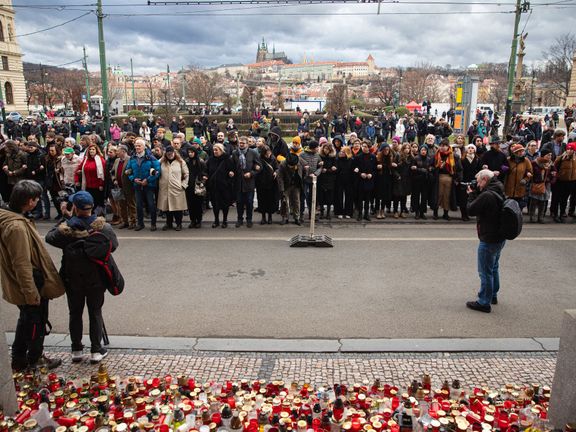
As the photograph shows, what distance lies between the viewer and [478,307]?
6.22m

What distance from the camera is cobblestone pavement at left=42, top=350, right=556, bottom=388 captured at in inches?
183

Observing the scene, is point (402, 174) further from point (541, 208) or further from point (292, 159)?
point (541, 208)

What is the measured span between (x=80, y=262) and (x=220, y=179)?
600 centimetres

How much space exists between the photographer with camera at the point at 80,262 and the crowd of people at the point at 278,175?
213 inches

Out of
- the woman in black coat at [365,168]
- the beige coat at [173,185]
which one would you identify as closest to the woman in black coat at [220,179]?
the beige coat at [173,185]

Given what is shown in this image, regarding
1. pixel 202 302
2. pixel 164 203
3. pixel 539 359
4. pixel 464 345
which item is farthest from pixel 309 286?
pixel 164 203

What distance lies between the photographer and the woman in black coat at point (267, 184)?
35.0ft

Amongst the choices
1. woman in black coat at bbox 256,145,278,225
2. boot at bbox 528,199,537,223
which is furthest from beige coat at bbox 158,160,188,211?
boot at bbox 528,199,537,223

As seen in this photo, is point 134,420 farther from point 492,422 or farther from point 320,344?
point 492,422

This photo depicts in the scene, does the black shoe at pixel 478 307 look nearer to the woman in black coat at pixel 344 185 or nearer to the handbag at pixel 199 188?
the woman in black coat at pixel 344 185

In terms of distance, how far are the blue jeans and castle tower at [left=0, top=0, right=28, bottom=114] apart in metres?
70.0

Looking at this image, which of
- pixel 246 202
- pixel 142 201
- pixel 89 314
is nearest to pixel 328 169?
pixel 246 202

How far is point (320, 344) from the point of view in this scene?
532 centimetres

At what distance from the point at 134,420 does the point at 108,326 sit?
226 cm
